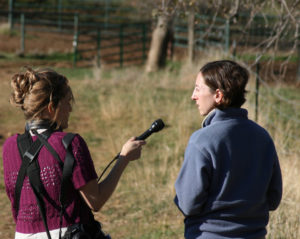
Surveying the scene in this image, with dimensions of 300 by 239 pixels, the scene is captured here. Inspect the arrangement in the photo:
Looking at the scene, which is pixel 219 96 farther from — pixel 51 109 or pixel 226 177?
pixel 51 109

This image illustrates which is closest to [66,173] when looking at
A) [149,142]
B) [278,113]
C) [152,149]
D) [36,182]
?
[36,182]

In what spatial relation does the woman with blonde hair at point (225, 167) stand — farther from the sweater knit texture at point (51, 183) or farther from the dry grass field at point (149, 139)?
the dry grass field at point (149, 139)

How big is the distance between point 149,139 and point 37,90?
19.6 ft

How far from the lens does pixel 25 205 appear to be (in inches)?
98.3

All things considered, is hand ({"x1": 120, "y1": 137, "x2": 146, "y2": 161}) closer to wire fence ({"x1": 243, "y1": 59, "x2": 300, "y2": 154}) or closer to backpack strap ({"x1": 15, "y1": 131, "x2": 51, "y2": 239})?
backpack strap ({"x1": 15, "y1": 131, "x2": 51, "y2": 239})

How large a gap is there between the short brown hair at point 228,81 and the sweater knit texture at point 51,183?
66 cm

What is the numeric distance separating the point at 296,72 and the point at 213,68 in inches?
572

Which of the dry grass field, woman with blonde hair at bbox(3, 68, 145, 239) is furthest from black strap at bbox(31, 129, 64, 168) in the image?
the dry grass field

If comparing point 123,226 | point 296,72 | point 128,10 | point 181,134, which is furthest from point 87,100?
point 128,10

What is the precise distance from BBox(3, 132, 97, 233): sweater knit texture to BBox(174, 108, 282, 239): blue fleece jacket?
1.43ft

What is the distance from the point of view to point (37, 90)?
2.47 metres

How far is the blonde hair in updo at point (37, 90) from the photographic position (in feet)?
8.13

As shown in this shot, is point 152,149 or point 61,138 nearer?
point 61,138

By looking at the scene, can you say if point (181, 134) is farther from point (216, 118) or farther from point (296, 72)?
point (296, 72)
